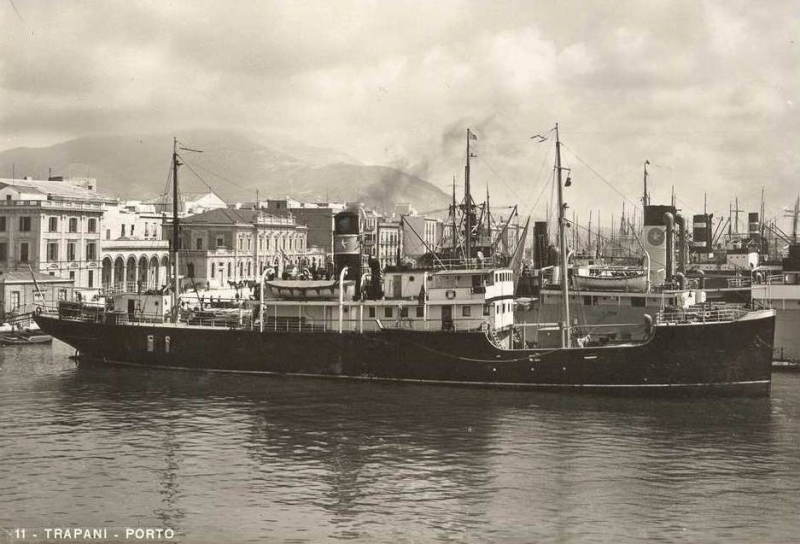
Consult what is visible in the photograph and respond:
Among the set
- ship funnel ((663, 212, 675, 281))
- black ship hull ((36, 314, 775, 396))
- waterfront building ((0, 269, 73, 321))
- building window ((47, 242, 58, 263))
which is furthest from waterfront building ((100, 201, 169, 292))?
ship funnel ((663, 212, 675, 281))

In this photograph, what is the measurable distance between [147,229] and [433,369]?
50647 mm

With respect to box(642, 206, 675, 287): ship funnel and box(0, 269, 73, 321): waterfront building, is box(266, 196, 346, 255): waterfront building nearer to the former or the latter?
box(0, 269, 73, 321): waterfront building

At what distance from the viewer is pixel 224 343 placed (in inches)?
1620

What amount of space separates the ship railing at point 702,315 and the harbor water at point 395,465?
10.9ft

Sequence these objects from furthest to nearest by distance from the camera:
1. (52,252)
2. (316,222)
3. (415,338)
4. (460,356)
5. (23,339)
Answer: (316,222) < (52,252) < (23,339) < (415,338) < (460,356)

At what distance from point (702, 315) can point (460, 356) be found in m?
9.65

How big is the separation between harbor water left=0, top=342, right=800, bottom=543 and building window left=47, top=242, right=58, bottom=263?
28775 mm

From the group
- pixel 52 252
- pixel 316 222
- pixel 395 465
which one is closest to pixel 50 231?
pixel 52 252

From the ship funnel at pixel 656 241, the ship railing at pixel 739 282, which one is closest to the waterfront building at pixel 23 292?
the ship funnel at pixel 656 241

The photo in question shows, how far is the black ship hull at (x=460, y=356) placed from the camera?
35.1m

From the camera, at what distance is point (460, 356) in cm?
3741

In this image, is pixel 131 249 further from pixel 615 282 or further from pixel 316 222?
pixel 615 282

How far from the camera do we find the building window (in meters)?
63.3

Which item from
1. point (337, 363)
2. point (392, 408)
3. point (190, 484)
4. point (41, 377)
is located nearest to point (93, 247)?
point (41, 377)
